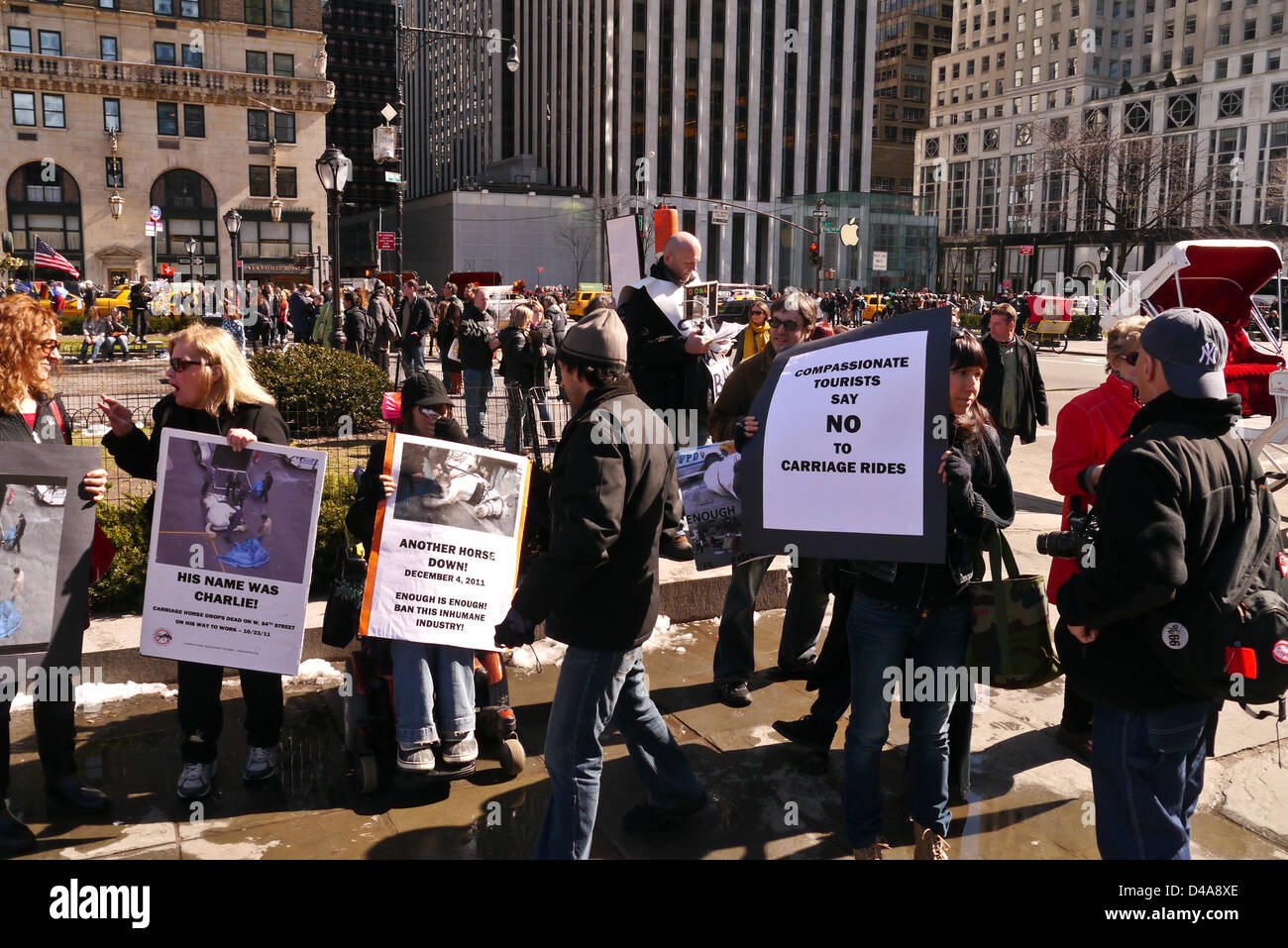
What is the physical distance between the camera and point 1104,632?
10.0ft

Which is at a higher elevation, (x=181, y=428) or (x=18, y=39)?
(x=18, y=39)

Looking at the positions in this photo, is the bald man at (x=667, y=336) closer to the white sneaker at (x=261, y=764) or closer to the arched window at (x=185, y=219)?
the white sneaker at (x=261, y=764)

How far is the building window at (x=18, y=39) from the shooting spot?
56469mm

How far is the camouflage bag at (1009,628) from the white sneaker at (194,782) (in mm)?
3201

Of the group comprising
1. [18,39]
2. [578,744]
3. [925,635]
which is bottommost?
[578,744]

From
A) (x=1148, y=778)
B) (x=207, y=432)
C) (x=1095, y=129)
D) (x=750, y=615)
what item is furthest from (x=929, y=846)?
(x=1095, y=129)

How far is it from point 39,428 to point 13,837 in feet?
5.31

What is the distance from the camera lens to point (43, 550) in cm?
396

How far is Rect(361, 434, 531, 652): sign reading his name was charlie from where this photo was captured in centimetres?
426

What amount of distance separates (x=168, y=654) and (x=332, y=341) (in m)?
15.5

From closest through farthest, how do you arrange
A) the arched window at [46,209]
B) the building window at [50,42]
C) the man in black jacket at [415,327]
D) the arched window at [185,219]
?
the man in black jacket at [415,327]
the arched window at [46,209]
the building window at [50,42]
the arched window at [185,219]

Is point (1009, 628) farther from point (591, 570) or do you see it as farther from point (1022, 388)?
point (1022, 388)

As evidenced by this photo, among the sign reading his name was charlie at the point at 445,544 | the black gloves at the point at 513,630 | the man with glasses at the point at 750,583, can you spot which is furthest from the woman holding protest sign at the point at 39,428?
the man with glasses at the point at 750,583

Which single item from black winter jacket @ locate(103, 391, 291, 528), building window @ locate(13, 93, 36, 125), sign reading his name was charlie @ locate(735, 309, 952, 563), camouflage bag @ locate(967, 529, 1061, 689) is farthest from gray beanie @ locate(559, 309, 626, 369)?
building window @ locate(13, 93, 36, 125)
